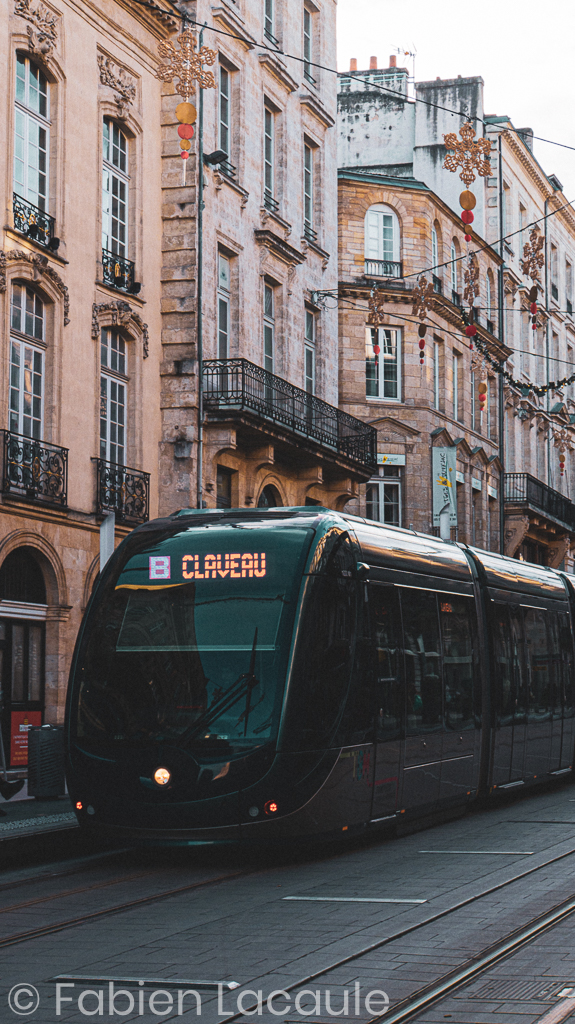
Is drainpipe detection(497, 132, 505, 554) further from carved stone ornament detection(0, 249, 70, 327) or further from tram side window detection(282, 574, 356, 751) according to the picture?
tram side window detection(282, 574, 356, 751)

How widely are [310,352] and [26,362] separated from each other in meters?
10.9

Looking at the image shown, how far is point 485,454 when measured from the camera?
39.8 meters

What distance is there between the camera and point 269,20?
28.6 metres

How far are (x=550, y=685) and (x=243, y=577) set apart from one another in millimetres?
6998

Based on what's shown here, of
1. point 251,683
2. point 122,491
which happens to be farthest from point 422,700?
point 122,491

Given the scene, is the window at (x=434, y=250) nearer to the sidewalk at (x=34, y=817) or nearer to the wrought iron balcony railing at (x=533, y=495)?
the wrought iron balcony railing at (x=533, y=495)

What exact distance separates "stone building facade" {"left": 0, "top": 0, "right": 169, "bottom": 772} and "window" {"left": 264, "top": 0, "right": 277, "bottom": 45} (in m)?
5.06

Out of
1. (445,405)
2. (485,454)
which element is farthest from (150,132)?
(485,454)

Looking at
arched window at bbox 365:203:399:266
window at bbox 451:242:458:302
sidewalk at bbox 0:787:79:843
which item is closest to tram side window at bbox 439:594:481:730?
sidewalk at bbox 0:787:79:843

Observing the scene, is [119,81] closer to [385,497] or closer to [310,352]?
[310,352]

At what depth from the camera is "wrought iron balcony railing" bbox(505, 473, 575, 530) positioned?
137 ft

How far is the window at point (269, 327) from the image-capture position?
27.8 meters

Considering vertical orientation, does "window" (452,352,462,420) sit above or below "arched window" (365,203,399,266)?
below

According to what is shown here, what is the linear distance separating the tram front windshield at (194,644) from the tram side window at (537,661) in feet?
19.0
